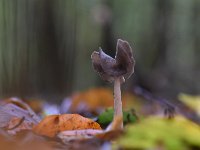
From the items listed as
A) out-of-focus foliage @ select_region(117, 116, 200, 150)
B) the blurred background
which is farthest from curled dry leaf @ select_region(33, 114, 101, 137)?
the blurred background

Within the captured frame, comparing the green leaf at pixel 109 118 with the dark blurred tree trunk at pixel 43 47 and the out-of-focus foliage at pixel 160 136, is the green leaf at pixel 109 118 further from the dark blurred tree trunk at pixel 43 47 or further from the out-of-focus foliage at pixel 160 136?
the dark blurred tree trunk at pixel 43 47

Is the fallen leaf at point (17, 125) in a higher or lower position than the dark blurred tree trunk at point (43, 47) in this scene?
higher

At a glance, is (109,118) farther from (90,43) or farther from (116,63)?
(90,43)

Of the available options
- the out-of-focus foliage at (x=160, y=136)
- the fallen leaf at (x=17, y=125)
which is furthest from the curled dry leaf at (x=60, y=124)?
the out-of-focus foliage at (x=160, y=136)

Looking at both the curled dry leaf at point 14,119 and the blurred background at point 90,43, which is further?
the blurred background at point 90,43

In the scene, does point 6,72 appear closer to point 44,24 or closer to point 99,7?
point 44,24

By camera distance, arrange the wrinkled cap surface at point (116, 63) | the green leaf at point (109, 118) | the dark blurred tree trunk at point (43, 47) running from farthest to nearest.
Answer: the dark blurred tree trunk at point (43, 47) → the green leaf at point (109, 118) → the wrinkled cap surface at point (116, 63)

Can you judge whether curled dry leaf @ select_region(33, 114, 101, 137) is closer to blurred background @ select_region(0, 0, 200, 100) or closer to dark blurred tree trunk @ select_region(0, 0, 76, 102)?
blurred background @ select_region(0, 0, 200, 100)

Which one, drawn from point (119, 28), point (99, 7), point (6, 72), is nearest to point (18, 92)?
point (6, 72)
